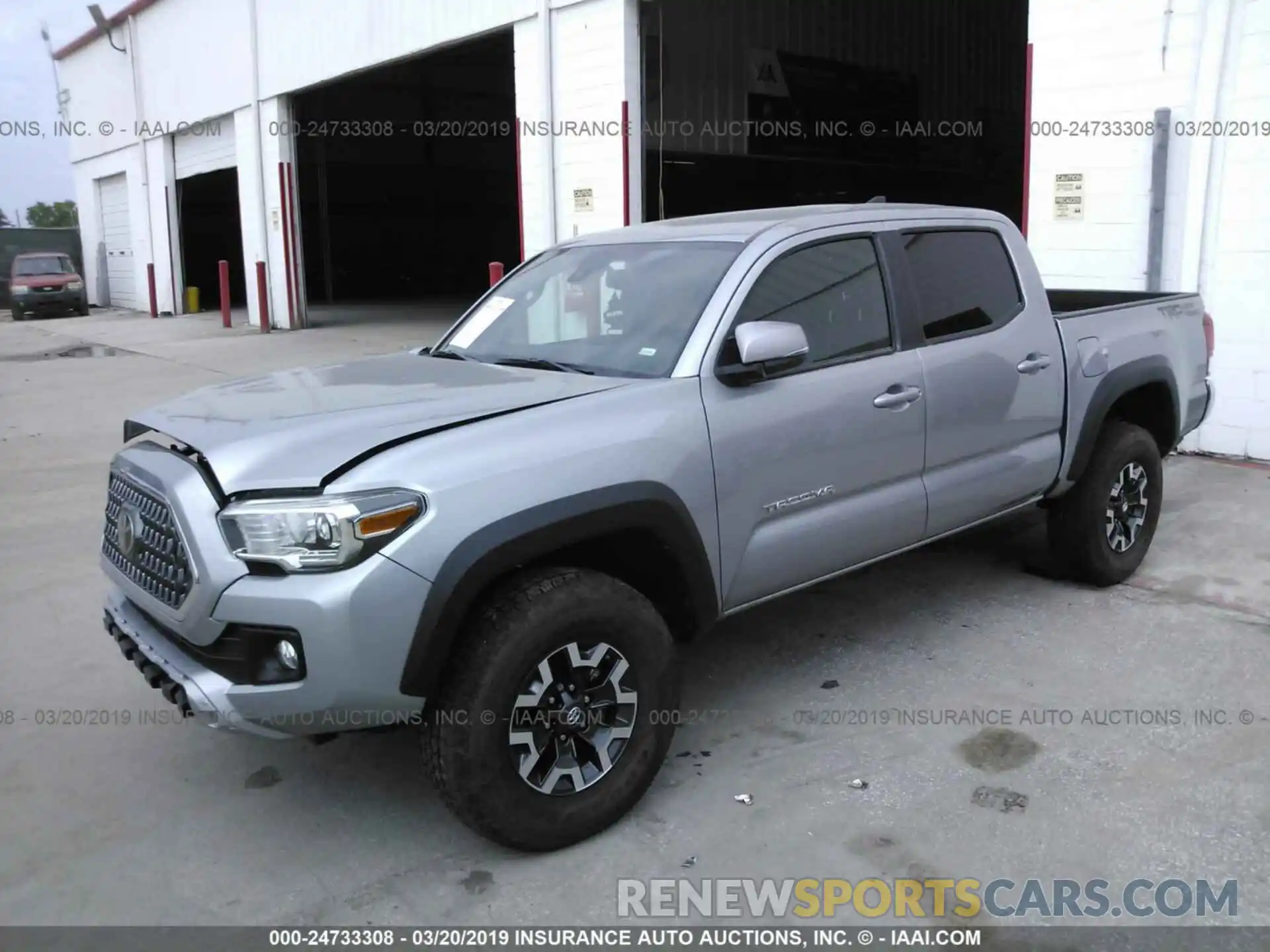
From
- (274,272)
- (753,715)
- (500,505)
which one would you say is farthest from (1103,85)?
(274,272)

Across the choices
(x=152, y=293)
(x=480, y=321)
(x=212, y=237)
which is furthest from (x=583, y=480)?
(x=212, y=237)

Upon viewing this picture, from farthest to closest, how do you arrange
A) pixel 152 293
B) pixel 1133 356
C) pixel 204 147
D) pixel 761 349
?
pixel 152 293 < pixel 204 147 < pixel 1133 356 < pixel 761 349

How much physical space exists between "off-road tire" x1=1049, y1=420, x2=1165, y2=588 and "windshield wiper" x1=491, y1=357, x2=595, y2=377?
264cm

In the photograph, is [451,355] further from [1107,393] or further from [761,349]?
[1107,393]

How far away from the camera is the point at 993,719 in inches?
161

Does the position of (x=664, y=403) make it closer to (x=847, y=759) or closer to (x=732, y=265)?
(x=732, y=265)

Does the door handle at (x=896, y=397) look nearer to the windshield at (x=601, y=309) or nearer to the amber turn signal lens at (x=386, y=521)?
the windshield at (x=601, y=309)

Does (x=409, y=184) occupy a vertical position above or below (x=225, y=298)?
above

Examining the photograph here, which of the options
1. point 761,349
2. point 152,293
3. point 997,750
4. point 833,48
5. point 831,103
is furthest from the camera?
point 152,293

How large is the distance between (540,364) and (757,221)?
1.04 metres

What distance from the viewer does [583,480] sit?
3.25 metres

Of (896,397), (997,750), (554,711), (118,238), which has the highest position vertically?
(118,238)

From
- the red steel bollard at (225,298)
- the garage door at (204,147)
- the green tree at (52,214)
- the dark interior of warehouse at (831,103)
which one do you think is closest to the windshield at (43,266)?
the garage door at (204,147)

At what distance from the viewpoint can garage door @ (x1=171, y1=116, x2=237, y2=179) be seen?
23016 millimetres
